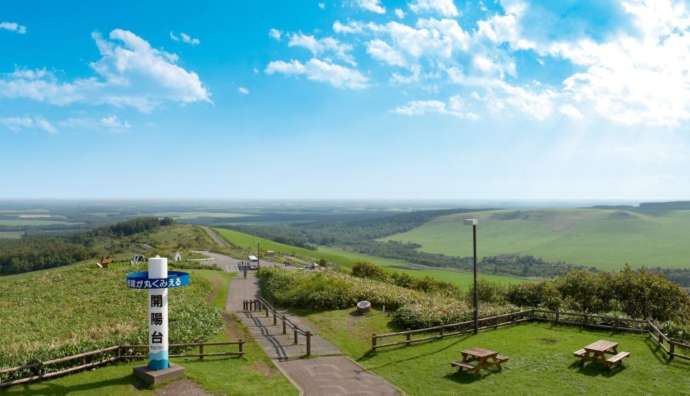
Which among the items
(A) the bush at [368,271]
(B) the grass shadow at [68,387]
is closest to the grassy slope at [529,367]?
(B) the grass shadow at [68,387]

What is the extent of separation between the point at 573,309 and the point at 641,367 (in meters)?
14.9

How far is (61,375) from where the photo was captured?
16.8 metres

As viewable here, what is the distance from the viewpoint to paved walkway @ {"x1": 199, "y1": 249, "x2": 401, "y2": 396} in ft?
54.1

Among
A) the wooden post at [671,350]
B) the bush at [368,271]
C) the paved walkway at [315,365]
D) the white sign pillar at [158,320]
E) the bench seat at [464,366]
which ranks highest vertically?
the white sign pillar at [158,320]

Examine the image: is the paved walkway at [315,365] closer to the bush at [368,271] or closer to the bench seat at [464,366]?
the bench seat at [464,366]

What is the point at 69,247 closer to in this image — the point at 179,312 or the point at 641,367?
the point at 179,312

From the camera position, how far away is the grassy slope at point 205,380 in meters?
15.5

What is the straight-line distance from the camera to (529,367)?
1753 cm

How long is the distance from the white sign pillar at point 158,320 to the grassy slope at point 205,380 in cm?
93

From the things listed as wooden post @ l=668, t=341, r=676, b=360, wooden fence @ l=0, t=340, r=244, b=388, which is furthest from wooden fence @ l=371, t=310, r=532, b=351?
wooden post @ l=668, t=341, r=676, b=360

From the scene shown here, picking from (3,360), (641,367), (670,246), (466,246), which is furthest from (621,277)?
(466,246)

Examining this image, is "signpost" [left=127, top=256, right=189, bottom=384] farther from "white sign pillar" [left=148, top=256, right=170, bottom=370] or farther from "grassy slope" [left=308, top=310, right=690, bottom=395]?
"grassy slope" [left=308, top=310, right=690, bottom=395]

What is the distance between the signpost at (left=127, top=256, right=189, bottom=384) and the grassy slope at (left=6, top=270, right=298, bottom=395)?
65 cm

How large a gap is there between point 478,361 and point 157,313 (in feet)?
38.3
